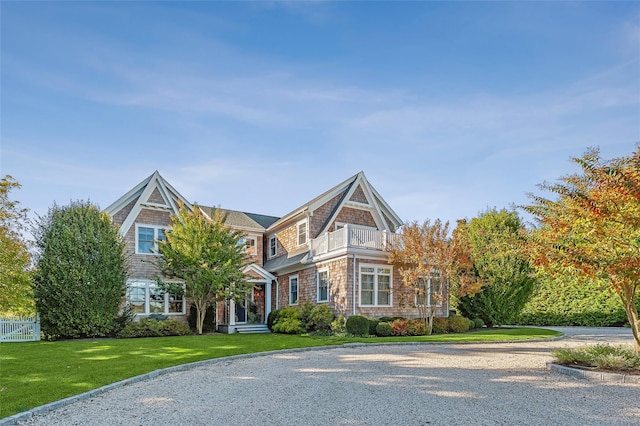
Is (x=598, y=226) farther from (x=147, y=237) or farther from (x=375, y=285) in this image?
(x=147, y=237)

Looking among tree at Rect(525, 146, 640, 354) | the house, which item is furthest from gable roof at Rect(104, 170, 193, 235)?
tree at Rect(525, 146, 640, 354)

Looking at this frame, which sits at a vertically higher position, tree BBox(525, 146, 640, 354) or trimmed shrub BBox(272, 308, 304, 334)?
tree BBox(525, 146, 640, 354)

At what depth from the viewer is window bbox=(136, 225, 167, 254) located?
22766 millimetres

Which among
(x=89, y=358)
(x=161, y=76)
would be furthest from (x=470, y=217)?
(x=89, y=358)

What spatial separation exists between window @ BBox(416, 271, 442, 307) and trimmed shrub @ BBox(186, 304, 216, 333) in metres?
10.3

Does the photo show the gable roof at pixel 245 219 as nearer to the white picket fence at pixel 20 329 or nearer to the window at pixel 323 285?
the window at pixel 323 285

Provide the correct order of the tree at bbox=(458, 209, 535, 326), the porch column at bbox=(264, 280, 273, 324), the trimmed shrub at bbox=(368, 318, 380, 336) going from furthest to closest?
1. the porch column at bbox=(264, 280, 273, 324)
2. the tree at bbox=(458, 209, 535, 326)
3. the trimmed shrub at bbox=(368, 318, 380, 336)

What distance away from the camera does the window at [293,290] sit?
78.1ft

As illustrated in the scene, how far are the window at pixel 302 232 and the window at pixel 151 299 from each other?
22.3 ft

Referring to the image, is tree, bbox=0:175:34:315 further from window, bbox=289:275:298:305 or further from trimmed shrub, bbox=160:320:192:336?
window, bbox=289:275:298:305

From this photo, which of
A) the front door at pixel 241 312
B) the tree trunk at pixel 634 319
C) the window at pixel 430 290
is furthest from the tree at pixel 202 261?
the tree trunk at pixel 634 319

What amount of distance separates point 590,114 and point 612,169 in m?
4.95

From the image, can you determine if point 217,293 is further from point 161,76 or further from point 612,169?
point 612,169

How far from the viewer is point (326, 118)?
625 inches
